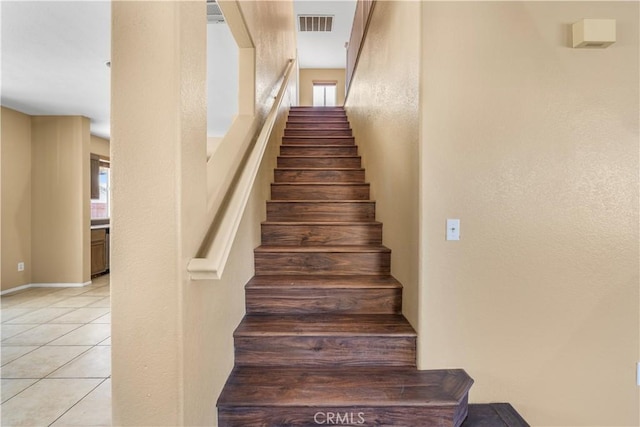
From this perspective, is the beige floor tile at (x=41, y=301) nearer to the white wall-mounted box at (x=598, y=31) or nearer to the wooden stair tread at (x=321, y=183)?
the wooden stair tread at (x=321, y=183)

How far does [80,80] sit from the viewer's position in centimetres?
350

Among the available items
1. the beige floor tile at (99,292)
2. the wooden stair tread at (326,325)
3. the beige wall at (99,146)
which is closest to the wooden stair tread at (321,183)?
the wooden stair tread at (326,325)

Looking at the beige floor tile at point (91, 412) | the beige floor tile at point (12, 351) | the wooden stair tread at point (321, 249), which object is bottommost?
the beige floor tile at point (91, 412)

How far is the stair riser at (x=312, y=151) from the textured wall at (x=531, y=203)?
6.86 ft

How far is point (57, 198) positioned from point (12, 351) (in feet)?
9.44

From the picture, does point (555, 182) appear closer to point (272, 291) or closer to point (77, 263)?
point (272, 291)

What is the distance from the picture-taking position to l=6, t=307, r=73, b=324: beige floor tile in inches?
127

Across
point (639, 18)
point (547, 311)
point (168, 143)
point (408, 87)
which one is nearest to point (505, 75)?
point (408, 87)

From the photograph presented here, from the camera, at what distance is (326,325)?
1.73 meters

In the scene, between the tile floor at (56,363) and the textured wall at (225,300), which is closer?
the textured wall at (225,300)

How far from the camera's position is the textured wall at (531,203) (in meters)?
1.56

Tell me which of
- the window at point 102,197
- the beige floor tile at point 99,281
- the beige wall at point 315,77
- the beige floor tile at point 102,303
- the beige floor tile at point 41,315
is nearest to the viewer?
the beige floor tile at point 41,315

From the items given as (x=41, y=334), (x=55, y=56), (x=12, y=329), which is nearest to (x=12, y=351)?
(x=41, y=334)

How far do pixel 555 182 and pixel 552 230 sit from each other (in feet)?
0.81
